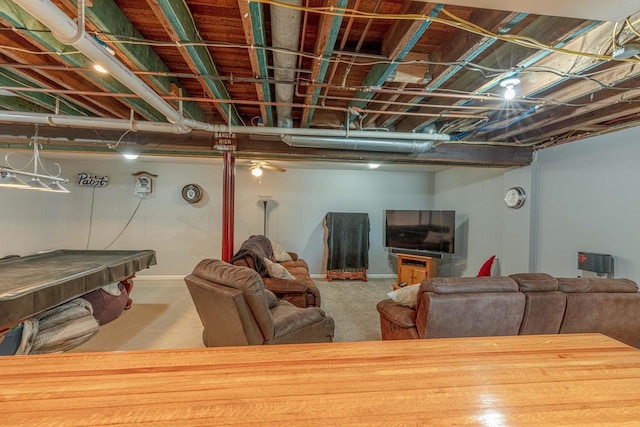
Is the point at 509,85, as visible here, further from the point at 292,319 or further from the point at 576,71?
the point at 292,319

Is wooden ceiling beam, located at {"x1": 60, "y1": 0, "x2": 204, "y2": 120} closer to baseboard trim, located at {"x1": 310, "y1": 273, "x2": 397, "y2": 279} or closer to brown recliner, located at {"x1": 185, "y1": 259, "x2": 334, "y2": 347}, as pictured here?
brown recliner, located at {"x1": 185, "y1": 259, "x2": 334, "y2": 347}

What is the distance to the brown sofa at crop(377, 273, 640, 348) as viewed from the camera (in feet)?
7.07

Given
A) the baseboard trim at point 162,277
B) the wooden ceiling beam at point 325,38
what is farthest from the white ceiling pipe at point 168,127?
the baseboard trim at point 162,277

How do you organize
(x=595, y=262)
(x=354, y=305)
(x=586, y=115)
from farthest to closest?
(x=354, y=305), (x=595, y=262), (x=586, y=115)

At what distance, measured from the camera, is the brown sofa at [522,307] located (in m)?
2.15

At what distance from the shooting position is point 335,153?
362 centimetres

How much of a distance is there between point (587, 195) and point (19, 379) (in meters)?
4.76

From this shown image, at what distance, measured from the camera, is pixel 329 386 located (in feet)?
2.61

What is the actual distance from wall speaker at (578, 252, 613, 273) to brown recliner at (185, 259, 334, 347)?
294 cm

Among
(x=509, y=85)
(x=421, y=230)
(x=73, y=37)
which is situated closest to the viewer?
(x=73, y=37)

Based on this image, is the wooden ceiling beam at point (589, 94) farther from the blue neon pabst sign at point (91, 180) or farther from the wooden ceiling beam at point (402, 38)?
the blue neon pabst sign at point (91, 180)

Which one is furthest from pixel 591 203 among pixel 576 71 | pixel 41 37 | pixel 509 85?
pixel 41 37

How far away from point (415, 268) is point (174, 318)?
3.95 meters

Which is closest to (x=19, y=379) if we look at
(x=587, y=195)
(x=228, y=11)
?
(x=228, y=11)
